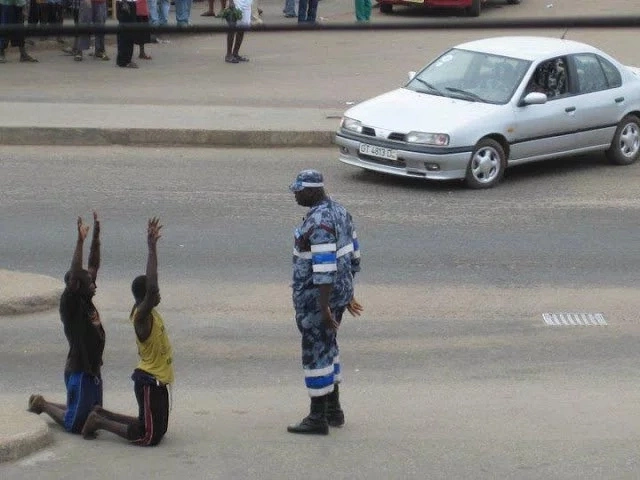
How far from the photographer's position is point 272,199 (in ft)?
46.4

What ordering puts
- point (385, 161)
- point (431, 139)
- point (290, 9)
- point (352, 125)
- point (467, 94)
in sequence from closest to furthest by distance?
point (431, 139), point (385, 161), point (352, 125), point (467, 94), point (290, 9)

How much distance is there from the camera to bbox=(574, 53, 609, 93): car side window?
1559 centimetres

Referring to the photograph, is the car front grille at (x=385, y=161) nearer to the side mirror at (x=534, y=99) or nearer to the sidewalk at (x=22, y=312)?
the side mirror at (x=534, y=99)

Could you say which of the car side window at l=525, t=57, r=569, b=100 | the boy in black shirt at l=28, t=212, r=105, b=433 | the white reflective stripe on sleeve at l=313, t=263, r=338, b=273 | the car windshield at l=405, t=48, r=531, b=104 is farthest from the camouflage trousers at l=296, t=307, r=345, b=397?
the car side window at l=525, t=57, r=569, b=100

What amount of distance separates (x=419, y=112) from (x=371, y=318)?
186 inches

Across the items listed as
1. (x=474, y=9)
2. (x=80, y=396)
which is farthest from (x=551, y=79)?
(x=474, y=9)

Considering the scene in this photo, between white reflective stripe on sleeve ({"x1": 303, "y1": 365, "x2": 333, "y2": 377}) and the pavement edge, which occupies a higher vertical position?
white reflective stripe on sleeve ({"x1": 303, "y1": 365, "x2": 333, "y2": 377})

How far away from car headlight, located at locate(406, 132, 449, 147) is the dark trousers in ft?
27.2

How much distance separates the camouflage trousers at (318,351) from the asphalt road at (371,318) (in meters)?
0.35

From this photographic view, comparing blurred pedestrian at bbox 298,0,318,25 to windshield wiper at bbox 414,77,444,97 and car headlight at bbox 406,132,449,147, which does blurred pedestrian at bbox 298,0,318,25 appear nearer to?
windshield wiper at bbox 414,77,444,97

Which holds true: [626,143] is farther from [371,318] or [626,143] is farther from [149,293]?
[149,293]

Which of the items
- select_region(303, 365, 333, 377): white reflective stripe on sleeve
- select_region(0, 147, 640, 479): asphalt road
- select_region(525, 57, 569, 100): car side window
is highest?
select_region(525, 57, 569, 100): car side window

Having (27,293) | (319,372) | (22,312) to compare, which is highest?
(319,372)

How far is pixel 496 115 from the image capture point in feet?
47.7
